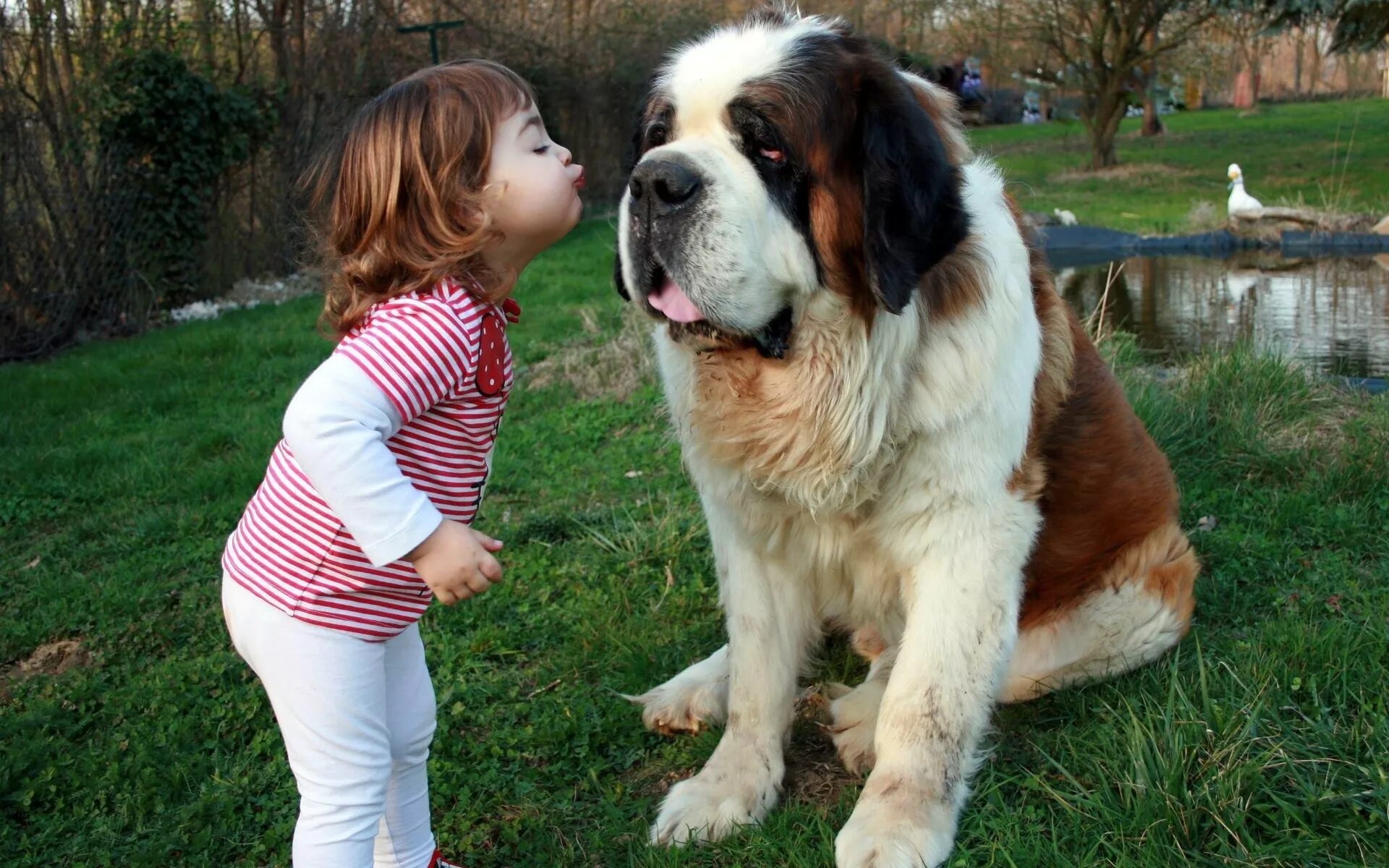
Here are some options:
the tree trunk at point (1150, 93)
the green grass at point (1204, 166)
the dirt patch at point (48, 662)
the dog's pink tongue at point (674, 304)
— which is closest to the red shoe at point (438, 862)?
the dog's pink tongue at point (674, 304)

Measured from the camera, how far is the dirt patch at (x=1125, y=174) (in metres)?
16.6

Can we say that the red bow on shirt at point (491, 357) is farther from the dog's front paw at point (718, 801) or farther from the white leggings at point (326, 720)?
the dog's front paw at point (718, 801)

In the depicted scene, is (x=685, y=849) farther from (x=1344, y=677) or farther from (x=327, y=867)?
(x=1344, y=677)

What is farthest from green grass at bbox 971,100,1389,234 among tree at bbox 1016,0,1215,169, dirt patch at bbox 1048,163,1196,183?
tree at bbox 1016,0,1215,169

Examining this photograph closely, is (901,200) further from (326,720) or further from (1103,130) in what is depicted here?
(1103,130)

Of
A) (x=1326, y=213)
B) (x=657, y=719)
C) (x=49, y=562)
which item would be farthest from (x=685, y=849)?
(x=1326, y=213)

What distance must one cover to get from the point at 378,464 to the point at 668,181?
0.72m

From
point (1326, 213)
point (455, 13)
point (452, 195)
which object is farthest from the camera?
point (455, 13)

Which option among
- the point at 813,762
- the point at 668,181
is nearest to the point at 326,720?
the point at 668,181

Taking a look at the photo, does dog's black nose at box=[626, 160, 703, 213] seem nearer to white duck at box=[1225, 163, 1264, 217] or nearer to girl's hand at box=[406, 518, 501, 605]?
girl's hand at box=[406, 518, 501, 605]

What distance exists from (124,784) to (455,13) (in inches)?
522

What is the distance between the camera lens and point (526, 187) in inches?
80.7

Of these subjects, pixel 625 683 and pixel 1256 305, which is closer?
pixel 625 683

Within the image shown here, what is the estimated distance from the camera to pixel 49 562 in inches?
156
